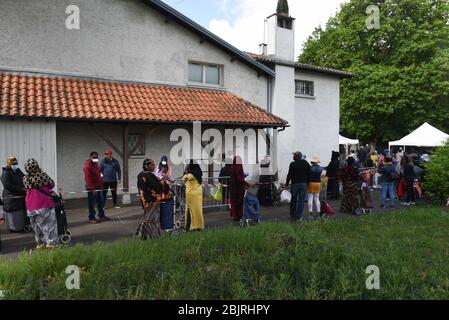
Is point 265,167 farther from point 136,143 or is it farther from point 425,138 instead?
point 425,138

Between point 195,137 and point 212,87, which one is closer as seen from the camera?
point 195,137

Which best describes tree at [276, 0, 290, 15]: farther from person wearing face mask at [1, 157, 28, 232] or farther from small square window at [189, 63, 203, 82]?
person wearing face mask at [1, 157, 28, 232]

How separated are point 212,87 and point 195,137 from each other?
8.82 feet

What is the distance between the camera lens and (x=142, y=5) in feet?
45.7

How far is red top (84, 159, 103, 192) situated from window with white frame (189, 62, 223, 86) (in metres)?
7.41

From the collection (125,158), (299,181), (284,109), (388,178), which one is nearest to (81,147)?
(125,158)

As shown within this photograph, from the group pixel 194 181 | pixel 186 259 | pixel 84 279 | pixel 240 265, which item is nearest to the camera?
pixel 84 279

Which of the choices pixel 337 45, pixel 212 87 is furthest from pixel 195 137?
pixel 337 45

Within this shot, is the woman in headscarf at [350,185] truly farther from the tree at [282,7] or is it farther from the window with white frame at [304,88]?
the tree at [282,7]

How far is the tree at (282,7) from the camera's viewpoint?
56.8 ft

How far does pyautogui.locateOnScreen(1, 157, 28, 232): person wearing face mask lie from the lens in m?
8.18

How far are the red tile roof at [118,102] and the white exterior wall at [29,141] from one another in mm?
423
